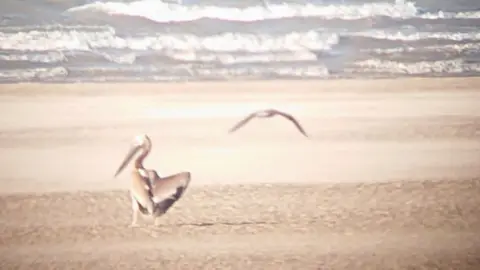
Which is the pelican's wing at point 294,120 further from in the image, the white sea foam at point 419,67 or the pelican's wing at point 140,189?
the pelican's wing at point 140,189

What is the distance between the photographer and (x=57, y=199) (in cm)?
124

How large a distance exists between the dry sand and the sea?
3cm

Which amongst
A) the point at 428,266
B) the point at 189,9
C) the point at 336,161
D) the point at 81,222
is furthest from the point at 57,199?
the point at 428,266

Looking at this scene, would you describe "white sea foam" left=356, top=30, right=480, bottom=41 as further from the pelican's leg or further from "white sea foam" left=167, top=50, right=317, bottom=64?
the pelican's leg

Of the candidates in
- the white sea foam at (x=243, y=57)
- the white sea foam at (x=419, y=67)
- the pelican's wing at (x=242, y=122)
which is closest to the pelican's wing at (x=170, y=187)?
the pelican's wing at (x=242, y=122)

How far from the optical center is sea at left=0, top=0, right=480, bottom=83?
45.2 inches

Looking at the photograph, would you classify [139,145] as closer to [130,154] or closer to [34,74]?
[130,154]

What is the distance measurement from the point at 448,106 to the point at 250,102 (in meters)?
0.41

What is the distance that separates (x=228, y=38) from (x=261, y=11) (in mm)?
83

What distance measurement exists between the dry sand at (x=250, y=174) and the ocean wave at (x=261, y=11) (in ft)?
0.44

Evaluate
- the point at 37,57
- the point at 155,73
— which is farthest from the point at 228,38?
the point at 37,57

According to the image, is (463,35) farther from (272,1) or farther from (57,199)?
(57,199)

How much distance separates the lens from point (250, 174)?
4.14ft

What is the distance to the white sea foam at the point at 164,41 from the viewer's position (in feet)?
3.77
